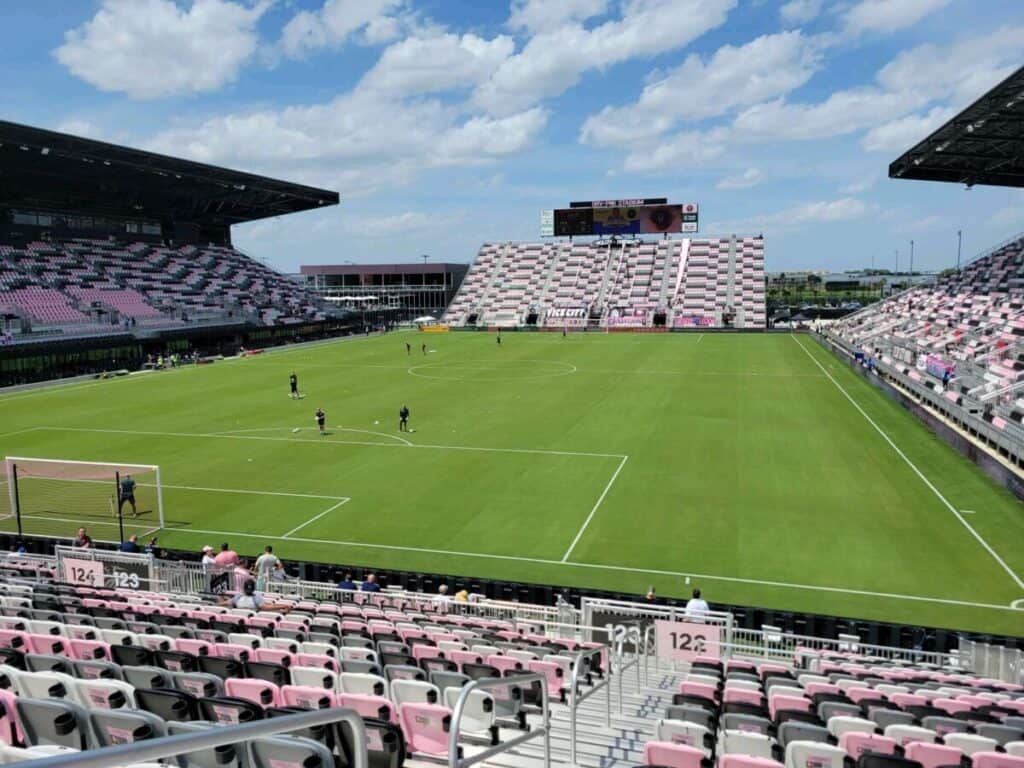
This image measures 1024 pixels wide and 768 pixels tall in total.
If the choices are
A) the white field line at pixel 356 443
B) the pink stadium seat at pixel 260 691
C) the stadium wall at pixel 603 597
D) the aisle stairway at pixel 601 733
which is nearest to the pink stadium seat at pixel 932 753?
the aisle stairway at pixel 601 733

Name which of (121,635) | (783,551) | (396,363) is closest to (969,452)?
(783,551)

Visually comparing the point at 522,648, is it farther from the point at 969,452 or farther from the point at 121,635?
the point at 969,452

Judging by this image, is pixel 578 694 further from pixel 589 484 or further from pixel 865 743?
pixel 589 484

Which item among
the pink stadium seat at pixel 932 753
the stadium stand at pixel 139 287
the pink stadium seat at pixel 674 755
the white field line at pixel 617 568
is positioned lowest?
the white field line at pixel 617 568

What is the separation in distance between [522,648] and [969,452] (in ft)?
88.0

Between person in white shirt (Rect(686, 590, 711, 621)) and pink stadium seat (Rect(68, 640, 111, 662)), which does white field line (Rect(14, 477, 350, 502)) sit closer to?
person in white shirt (Rect(686, 590, 711, 621))

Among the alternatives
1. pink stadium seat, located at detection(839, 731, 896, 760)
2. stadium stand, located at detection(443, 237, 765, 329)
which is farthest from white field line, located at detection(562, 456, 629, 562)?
stadium stand, located at detection(443, 237, 765, 329)

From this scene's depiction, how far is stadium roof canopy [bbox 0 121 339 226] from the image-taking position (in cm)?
6109

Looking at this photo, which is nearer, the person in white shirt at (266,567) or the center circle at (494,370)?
the person in white shirt at (266,567)

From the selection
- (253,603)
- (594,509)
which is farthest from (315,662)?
(594,509)

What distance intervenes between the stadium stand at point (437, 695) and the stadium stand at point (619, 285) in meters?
89.6

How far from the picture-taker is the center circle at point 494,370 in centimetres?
5428

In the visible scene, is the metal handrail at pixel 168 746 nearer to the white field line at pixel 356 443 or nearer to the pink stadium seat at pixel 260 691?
the pink stadium seat at pixel 260 691

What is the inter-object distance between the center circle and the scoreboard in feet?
175
